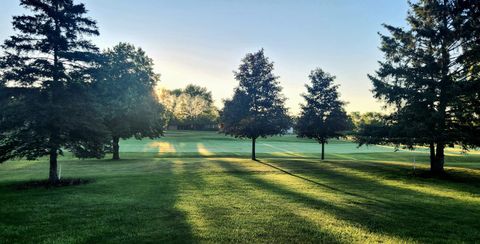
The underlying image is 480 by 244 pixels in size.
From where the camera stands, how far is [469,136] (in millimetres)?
18016

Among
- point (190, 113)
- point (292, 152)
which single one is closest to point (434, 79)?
point (292, 152)

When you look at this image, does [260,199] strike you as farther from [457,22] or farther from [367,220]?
[457,22]

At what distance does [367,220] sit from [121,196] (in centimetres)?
948

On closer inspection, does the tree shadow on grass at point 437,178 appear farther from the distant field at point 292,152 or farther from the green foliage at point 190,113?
the green foliage at point 190,113

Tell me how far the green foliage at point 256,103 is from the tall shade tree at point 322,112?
370 centimetres

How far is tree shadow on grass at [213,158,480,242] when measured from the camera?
8336mm

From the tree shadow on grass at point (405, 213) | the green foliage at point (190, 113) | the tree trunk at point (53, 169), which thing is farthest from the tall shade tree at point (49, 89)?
the green foliage at point (190, 113)

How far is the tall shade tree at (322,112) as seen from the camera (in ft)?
113

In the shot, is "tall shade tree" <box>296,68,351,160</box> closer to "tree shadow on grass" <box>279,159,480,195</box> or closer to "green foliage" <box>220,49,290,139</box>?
"green foliage" <box>220,49,290,139</box>

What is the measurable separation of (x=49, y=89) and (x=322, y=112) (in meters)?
26.9

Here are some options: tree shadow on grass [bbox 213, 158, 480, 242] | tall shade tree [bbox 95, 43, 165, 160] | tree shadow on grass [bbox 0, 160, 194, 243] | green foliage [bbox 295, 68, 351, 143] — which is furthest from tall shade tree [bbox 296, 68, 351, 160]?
tree shadow on grass [bbox 0, 160, 194, 243]

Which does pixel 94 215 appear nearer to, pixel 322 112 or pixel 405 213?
pixel 405 213

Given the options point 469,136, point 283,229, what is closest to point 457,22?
point 469,136

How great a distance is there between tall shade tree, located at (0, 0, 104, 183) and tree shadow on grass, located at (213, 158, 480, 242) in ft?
32.4
